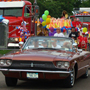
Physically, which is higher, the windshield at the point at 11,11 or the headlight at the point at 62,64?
the headlight at the point at 62,64

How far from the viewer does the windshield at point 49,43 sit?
378 inches

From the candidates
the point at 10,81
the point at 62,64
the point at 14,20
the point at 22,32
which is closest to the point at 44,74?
the point at 62,64

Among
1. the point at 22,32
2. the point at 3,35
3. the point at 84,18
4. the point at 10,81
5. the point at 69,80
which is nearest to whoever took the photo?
the point at 69,80

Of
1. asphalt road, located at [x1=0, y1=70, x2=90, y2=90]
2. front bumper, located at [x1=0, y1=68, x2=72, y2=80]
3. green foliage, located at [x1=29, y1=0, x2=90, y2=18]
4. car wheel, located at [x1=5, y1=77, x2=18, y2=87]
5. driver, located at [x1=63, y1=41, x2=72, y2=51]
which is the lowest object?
green foliage, located at [x1=29, y1=0, x2=90, y2=18]

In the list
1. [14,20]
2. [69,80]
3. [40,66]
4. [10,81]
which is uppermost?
[40,66]

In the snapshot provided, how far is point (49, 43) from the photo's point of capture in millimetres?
9703

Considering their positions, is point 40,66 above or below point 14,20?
above

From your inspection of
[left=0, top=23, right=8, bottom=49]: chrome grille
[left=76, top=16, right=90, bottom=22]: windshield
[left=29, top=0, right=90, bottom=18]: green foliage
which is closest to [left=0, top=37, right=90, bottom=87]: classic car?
[left=0, top=23, right=8, bottom=49]: chrome grille

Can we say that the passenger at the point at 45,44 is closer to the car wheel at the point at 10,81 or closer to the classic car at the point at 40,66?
the classic car at the point at 40,66

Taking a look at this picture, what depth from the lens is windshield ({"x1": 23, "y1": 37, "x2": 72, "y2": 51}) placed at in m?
9.59

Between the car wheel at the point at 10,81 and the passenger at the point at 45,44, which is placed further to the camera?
the passenger at the point at 45,44

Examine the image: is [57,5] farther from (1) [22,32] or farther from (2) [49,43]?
(2) [49,43]

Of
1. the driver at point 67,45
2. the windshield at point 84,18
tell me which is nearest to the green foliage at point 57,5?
the windshield at point 84,18

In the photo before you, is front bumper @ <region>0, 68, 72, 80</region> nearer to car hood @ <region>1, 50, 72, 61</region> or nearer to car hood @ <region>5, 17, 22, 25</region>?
car hood @ <region>1, 50, 72, 61</region>
